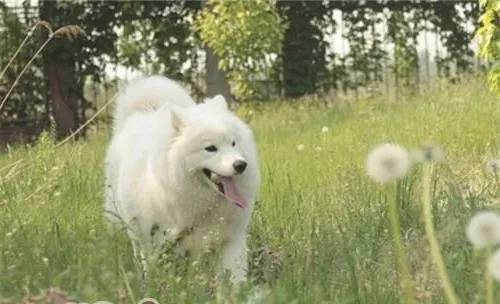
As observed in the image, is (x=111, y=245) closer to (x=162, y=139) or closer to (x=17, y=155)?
(x=162, y=139)

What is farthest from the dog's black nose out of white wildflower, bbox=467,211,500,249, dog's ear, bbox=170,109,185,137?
white wildflower, bbox=467,211,500,249

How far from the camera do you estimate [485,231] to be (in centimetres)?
191

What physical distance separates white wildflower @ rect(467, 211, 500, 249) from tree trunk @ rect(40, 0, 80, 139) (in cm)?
1202

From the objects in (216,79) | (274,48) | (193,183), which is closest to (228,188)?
(193,183)

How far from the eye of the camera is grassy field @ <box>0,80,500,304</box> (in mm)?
2961

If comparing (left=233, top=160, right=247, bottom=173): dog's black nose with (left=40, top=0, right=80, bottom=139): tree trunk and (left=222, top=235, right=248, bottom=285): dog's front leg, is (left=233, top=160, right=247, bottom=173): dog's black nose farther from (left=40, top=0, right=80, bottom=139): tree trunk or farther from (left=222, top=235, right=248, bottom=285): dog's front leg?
(left=40, top=0, right=80, bottom=139): tree trunk

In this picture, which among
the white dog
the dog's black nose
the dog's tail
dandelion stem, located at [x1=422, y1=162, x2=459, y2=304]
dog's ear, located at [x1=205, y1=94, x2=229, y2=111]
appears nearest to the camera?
dandelion stem, located at [x1=422, y1=162, x2=459, y2=304]

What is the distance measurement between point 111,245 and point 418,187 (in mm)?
2286

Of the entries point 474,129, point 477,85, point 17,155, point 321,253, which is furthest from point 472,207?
point 477,85

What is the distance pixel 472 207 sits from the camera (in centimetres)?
401

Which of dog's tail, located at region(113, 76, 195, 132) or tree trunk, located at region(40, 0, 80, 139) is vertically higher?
dog's tail, located at region(113, 76, 195, 132)

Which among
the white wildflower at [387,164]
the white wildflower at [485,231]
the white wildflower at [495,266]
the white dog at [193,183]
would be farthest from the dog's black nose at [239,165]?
the white wildflower at [495,266]

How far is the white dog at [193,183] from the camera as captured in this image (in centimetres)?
427

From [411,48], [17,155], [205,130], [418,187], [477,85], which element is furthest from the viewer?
[411,48]
